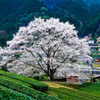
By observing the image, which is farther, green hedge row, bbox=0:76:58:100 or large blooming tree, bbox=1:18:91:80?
large blooming tree, bbox=1:18:91:80

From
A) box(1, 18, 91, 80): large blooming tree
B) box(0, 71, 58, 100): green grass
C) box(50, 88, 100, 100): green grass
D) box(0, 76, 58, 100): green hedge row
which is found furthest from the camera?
box(1, 18, 91, 80): large blooming tree

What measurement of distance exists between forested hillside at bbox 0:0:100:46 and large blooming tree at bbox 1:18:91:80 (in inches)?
3632

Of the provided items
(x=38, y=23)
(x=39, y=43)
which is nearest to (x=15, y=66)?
(x=39, y=43)

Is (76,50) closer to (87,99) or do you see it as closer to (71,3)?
(87,99)

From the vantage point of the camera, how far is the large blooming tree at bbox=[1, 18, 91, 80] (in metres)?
15.6

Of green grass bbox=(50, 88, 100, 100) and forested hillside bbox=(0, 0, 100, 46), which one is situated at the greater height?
forested hillside bbox=(0, 0, 100, 46)

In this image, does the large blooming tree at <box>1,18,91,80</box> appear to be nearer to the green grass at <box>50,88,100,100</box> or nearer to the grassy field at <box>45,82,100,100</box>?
the grassy field at <box>45,82,100,100</box>

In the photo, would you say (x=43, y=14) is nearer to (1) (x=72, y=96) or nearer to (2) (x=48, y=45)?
(2) (x=48, y=45)

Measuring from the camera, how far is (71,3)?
185375 mm

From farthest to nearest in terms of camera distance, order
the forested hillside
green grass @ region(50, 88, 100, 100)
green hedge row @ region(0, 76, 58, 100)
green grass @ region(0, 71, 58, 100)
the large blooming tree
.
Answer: the forested hillside < the large blooming tree < green grass @ region(50, 88, 100, 100) < green hedge row @ region(0, 76, 58, 100) < green grass @ region(0, 71, 58, 100)

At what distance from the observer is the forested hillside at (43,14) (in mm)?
116625

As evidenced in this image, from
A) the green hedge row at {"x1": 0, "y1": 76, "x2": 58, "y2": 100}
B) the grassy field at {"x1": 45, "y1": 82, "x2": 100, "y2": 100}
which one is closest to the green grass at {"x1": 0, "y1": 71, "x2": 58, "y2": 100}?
the green hedge row at {"x1": 0, "y1": 76, "x2": 58, "y2": 100}

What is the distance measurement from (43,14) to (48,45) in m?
124

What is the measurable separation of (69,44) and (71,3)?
181 metres
